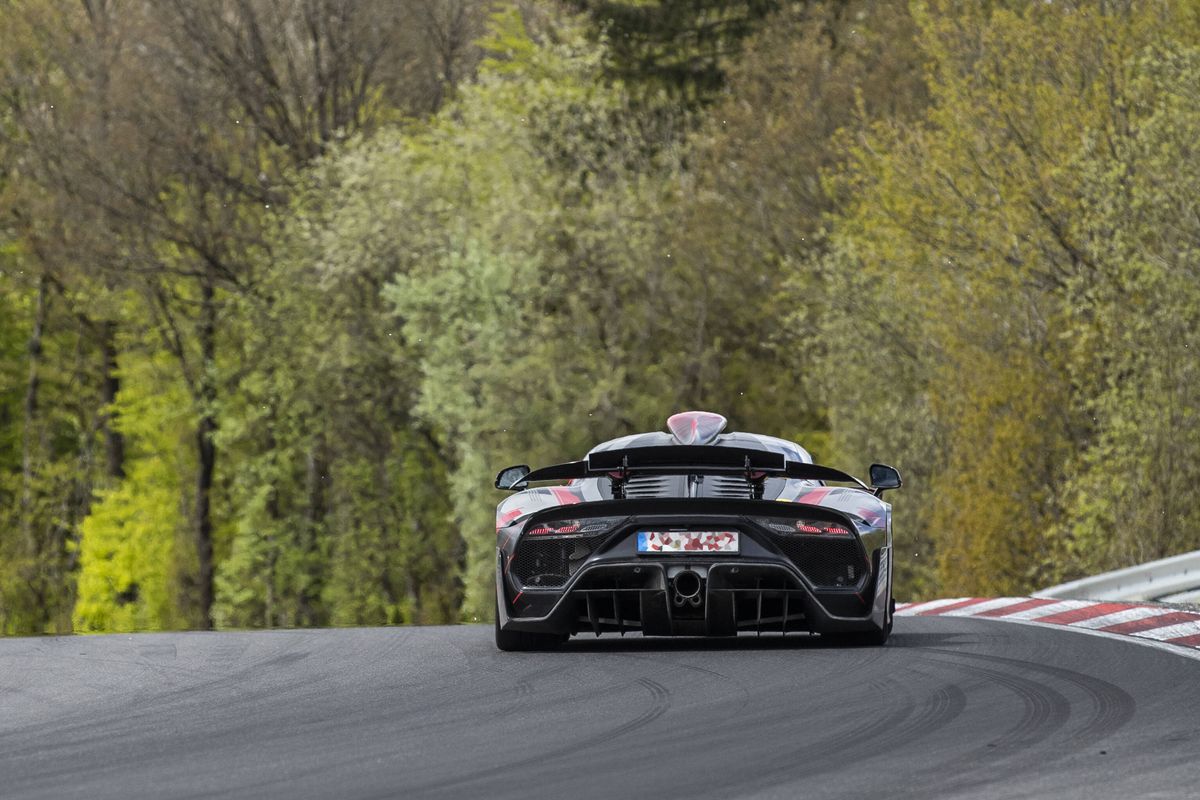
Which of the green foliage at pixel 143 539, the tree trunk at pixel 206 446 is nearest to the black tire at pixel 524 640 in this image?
the tree trunk at pixel 206 446

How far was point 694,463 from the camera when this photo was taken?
11734mm

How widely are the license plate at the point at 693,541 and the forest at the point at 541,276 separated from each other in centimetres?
1357

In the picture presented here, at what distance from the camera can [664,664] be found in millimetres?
10812

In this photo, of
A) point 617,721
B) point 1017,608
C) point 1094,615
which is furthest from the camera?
point 1017,608

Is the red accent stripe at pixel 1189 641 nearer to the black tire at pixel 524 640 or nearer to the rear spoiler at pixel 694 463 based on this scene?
the rear spoiler at pixel 694 463

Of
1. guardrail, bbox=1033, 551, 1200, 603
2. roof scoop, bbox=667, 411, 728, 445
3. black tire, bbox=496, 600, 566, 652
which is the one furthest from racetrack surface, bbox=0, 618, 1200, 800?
guardrail, bbox=1033, 551, 1200, 603

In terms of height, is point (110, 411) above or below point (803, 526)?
above

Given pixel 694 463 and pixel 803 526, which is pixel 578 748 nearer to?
pixel 803 526

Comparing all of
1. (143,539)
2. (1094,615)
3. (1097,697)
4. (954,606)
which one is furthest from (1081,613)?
(143,539)

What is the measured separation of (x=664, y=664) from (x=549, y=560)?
1.00m

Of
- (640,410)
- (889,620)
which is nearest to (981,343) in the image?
(640,410)

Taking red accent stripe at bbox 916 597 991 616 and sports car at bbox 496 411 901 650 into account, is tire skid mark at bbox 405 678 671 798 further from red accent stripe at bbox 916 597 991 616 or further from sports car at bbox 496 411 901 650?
red accent stripe at bbox 916 597 991 616

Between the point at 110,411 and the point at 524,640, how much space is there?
43.6 meters

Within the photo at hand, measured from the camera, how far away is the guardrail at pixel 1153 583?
14711 millimetres
